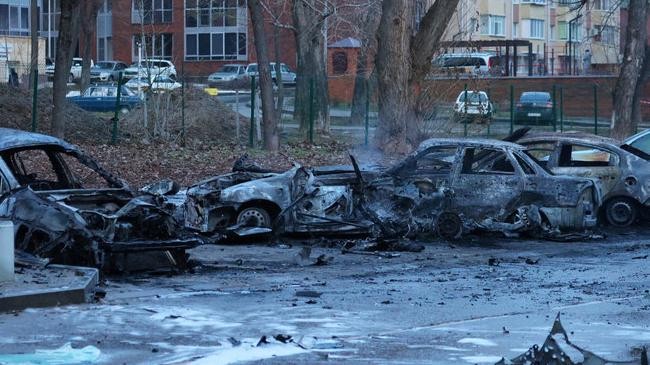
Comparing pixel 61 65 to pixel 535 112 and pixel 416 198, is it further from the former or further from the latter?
pixel 535 112

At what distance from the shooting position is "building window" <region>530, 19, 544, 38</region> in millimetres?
77312

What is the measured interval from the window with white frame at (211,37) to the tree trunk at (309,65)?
29.7m

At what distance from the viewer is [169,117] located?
2777 cm

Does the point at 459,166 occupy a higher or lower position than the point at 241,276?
higher

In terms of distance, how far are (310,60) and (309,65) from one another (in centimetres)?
18

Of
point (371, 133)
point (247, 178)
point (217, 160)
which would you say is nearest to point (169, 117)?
point (217, 160)

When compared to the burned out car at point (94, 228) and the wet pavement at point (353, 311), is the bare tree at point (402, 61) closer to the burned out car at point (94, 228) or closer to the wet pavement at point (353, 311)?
the wet pavement at point (353, 311)

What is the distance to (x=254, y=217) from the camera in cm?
1527

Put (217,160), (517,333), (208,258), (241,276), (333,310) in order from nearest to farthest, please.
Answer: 1. (517,333)
2. (333,310)
3. (241,276)
4. (208,258)
5. (217,160)

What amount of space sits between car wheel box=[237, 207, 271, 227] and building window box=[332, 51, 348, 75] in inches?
1588

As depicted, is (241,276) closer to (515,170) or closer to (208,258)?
(208,258)

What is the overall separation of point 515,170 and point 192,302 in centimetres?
693

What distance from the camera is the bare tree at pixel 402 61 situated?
2380 centimetres

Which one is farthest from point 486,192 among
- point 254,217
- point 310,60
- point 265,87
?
point 310,60
